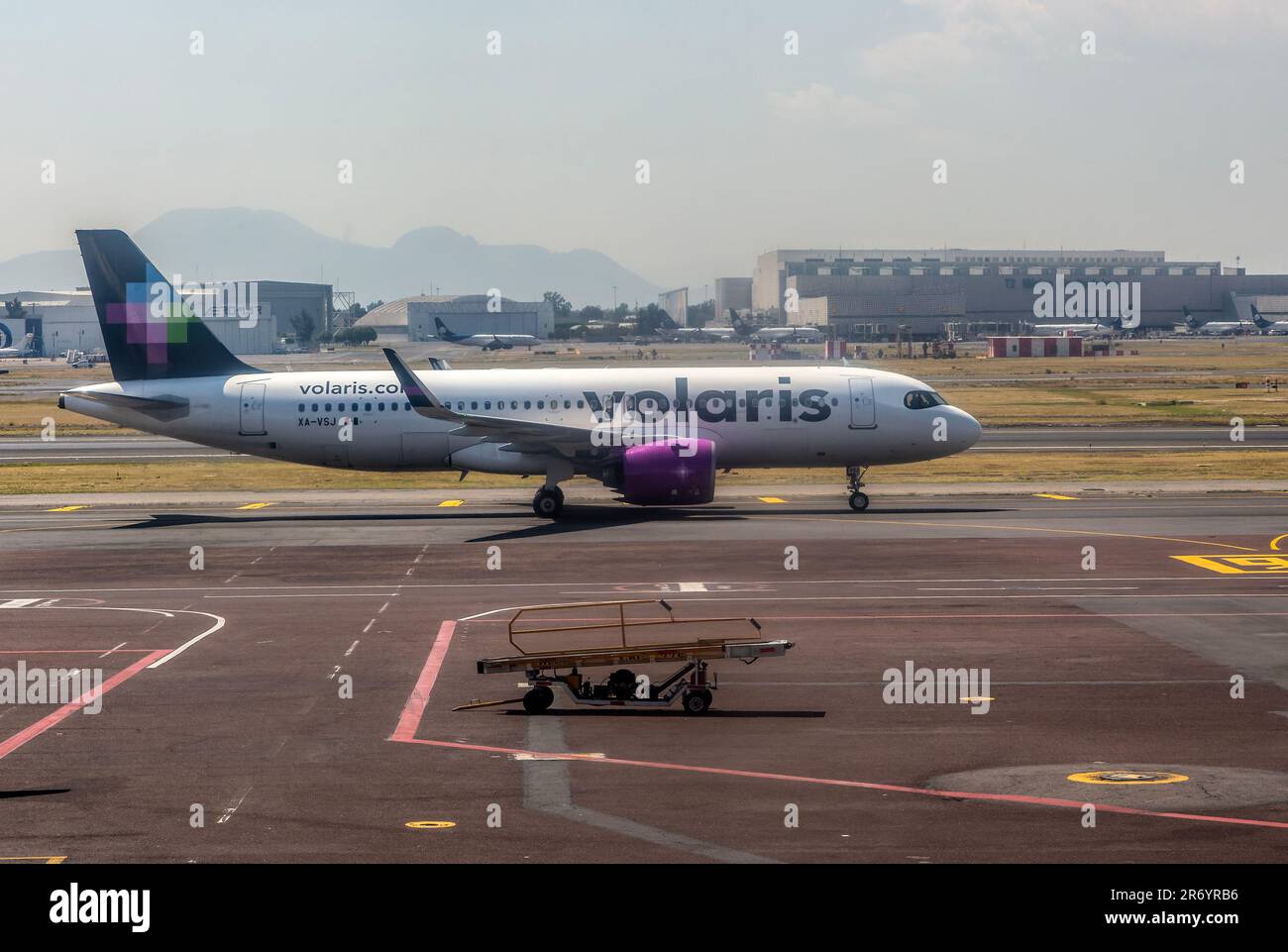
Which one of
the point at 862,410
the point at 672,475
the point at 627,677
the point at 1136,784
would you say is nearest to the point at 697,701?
the point at 627,677

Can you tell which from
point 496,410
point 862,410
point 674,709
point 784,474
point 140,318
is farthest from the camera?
point 784,474

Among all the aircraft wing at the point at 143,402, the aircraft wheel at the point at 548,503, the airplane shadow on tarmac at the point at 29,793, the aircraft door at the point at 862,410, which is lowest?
the airplane shadow on tarmac at the point at 29,793

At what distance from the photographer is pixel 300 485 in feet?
208

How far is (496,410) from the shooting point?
54438mm

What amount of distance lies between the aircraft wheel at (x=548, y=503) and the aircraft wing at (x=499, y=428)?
1.57 metres

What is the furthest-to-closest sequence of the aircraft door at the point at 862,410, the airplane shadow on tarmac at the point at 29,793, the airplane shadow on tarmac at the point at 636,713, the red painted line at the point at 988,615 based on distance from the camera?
1. the aircraft door at the point at 862,410
2. the red painted line at the point at 988,615
3. the airplane shadow on tarmac at the point at 636,713
4. the airplane shadow on tarmac at the point at 29,793

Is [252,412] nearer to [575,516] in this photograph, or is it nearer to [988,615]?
[575,516]

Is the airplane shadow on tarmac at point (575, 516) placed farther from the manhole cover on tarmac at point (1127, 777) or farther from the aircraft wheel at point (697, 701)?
the manhole cover on tarmac at point (1127, 777)

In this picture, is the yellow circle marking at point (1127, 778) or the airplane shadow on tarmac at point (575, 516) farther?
the airplane shadow on tarmac at point (575, 516)

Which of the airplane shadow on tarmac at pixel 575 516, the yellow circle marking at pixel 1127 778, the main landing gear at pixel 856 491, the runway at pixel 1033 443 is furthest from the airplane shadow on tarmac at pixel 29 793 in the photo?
the runway at pixel 1033 443

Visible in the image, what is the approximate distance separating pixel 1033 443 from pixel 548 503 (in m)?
35.9

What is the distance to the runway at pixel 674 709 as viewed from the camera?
59.6ft

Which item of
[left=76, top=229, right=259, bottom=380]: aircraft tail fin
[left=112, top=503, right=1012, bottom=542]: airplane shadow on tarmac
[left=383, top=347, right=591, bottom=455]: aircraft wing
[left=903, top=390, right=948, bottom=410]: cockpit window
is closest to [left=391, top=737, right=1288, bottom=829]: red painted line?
[left=112, top=503, right=1012, bottom=542]: airplane shadow on tarmac
